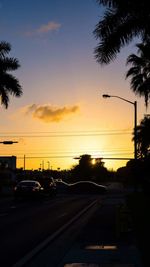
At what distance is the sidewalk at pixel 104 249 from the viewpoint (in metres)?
11.5

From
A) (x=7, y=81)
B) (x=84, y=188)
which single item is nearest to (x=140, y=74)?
(x=7, y=81)

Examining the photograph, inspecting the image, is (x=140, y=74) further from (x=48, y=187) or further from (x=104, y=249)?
(x=104, y=249)

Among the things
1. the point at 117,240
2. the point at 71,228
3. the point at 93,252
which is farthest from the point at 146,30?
the point at 93,252

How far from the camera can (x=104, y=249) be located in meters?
13.7

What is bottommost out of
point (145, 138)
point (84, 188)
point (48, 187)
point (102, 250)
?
point (102, 250)

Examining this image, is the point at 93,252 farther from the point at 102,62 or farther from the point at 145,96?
the point at 145,96

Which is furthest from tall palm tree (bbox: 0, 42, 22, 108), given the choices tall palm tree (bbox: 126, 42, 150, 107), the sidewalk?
the sidewalk

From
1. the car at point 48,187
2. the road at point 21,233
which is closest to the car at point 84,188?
the car at point 48,187

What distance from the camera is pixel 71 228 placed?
65.4 ft

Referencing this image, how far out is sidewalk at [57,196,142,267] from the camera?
11547 millimetres

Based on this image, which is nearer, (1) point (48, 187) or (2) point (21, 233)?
(2) point (21, 233)

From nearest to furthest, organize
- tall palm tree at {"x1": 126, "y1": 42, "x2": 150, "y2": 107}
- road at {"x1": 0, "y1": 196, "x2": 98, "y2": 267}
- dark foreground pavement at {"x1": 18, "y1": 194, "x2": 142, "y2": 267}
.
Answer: dark foreground pavement at {"x1": 18, "y1": 194, "x2": 142, "y2": 267} < road at {"x1": 0, "y1": 196, "x2": 98, "y2": 267} < tall palm tree at {"x1": 126, "y1": 42, "x2": 150, "y2": 107}

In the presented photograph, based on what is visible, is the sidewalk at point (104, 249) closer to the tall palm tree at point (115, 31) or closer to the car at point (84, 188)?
the tall palm tree at point (115, 31)

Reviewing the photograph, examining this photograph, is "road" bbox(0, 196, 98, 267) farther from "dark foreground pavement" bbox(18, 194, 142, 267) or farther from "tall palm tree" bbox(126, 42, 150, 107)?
"tall palm tree" bbox(126, 42, 150, 107)
